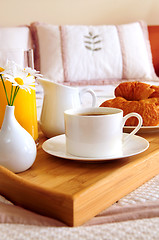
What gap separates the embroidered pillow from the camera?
244 cm

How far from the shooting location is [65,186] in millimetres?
596

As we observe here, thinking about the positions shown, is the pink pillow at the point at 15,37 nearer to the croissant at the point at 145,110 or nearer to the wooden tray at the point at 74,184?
Result: the croissant at the point at 145,110

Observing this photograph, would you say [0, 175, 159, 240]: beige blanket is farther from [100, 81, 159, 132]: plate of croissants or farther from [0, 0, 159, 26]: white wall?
[0, 0, 159, 26]: white wall

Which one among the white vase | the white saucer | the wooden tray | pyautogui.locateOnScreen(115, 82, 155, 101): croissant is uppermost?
pyautogui.locateOnScreen(115, 82, 155, 101): croissant

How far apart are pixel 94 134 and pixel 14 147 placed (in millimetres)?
168

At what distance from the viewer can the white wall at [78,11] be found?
9.35ft

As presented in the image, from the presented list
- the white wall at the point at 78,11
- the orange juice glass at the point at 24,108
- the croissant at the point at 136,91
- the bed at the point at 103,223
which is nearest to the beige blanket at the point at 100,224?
the bed at the point at 103,223

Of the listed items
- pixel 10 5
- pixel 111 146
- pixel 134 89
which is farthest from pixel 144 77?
pixel 111 146

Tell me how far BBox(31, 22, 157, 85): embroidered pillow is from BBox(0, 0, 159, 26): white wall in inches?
16.9

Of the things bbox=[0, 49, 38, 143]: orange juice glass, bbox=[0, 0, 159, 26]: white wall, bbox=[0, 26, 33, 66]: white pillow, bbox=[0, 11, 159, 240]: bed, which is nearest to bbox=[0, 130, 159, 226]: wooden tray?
bbox=[0, 11, 159, 240]: bed

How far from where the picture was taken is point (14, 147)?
2.21 feet

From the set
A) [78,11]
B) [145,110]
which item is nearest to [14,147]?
[145,110]

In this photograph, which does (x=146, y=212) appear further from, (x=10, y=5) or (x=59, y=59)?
(x=10, y=5)

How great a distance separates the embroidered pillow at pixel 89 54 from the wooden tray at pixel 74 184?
1.76 metres
